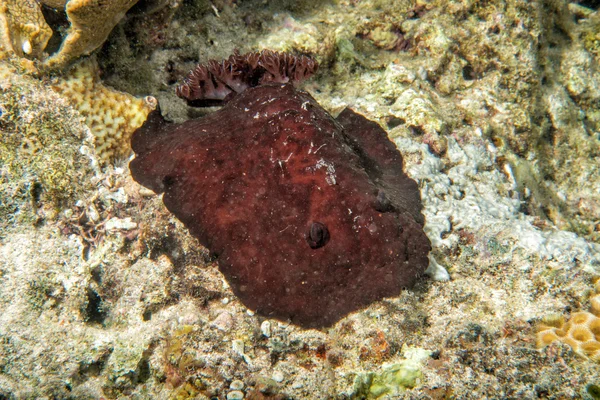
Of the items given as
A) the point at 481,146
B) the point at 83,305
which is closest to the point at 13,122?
the point at 83,305

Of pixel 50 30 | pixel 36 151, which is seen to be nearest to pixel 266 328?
pixel 36 151

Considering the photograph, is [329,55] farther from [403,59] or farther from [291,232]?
[291,232]

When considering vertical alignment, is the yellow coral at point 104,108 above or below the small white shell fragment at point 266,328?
above

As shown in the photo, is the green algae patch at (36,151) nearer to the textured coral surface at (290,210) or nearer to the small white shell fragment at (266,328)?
the textured coral surface at (290,210)

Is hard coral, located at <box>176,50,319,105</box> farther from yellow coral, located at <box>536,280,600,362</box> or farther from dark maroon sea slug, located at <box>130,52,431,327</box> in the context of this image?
yellow coral, located at <box>536,280,600,362</box>

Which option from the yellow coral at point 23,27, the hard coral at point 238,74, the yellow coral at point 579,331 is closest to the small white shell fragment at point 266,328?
the yellow coral at point 579,331

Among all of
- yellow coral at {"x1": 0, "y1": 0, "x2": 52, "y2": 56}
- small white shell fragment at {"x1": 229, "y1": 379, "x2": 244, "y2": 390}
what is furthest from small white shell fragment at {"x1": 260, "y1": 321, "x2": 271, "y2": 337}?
yellow coral at {"x1": 0, "y1": 0, "x2": 52, "y2": 56}
